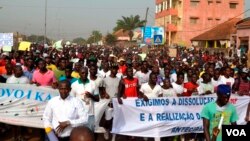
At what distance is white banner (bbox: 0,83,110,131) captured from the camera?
861cm

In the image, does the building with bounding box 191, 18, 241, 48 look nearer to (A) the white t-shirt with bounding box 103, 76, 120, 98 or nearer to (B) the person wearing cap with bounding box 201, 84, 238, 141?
(A) the white t-shirt with bounding box 103, 76, 120, 98

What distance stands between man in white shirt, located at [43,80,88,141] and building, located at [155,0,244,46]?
2017 inches

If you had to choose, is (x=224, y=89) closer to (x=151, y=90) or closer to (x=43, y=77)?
(x=151, y=90)

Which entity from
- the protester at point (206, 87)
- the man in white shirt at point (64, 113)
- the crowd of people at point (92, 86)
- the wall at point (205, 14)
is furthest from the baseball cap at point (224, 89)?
the wall at point (205, 14)

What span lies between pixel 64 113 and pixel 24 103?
3.51 meters

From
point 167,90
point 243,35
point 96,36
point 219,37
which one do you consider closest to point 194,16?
point 219,37

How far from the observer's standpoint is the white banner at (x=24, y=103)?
8609 millimetres

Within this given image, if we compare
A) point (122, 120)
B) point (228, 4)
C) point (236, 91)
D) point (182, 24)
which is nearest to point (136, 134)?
point (122, 120)

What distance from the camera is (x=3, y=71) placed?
1097cm

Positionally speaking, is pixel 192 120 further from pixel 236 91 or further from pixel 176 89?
pixel 236 91

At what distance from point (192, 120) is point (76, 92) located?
113 inches

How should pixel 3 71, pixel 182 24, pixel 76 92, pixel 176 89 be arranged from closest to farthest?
pixel 76 92 → pixel 176 89 → pixel 3 71 → pixel 182 24

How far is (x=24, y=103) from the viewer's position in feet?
28.6

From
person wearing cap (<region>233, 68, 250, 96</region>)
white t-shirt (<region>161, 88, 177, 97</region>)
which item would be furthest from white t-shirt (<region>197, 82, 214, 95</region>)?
person wearing cap (<region>233, 68, 250, 96</region>)
